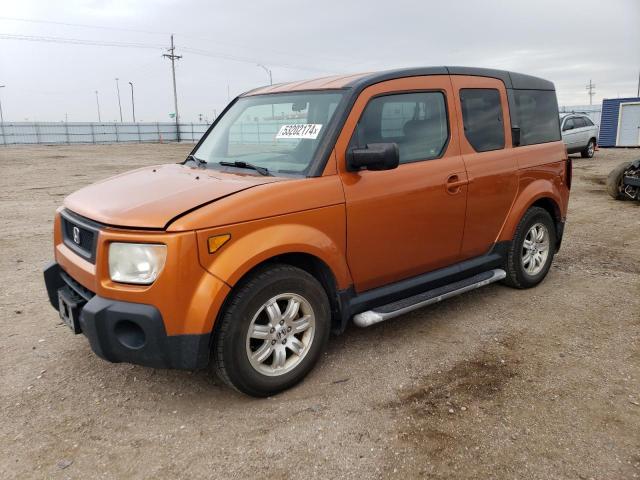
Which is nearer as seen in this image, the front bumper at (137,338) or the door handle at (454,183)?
the front bumper at (137,338)

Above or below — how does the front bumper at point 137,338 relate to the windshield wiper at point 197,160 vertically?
below

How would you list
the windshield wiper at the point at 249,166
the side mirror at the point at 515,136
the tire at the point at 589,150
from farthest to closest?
the tire at the point at 589,150 → the side mirror at the point at 515,136 → the windshield wiper at the point at 249,166

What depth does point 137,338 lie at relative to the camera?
2814 mm

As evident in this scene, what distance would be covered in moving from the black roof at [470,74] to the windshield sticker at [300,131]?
39 centimetres

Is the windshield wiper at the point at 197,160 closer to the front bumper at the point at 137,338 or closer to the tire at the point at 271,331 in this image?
the tire at the point at 271,331

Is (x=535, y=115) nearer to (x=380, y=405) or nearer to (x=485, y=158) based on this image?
(x=485, y=158)

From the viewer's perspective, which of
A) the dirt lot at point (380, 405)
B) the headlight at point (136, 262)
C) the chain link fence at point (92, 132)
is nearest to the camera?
the dirt lot at point (380, 405)

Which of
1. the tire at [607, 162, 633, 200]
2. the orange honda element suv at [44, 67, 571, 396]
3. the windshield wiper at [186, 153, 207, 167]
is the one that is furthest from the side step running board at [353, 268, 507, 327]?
the tire at [607, 162, 633, 200]

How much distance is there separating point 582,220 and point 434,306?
199 inches

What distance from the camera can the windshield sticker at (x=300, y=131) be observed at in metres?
3.44

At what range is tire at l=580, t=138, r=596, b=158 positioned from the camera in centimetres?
1980

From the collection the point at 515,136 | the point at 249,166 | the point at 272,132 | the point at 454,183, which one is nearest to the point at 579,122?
the point at 515,136

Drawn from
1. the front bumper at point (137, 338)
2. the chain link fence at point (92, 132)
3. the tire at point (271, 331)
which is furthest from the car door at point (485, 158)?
the chain link fence at point (92, 132)

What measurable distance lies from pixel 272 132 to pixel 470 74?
1778 mm
